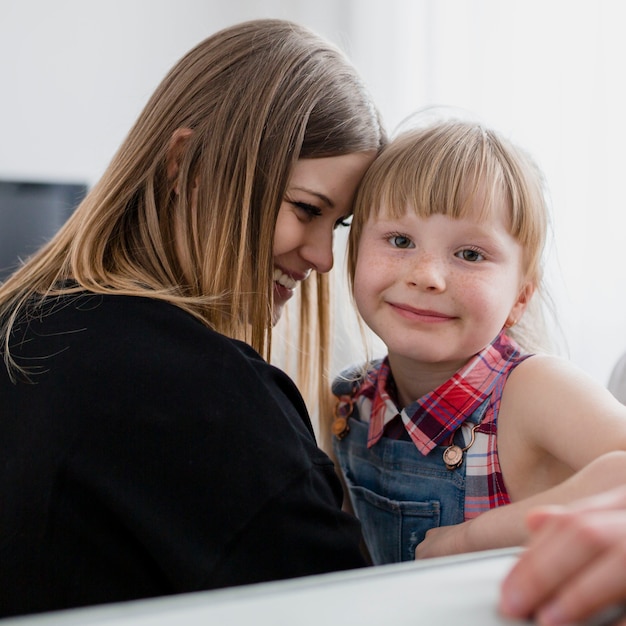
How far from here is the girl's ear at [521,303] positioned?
1.17 m

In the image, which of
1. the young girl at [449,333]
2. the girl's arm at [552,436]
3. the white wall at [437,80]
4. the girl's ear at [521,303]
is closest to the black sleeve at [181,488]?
the girl's arm at [552,436]

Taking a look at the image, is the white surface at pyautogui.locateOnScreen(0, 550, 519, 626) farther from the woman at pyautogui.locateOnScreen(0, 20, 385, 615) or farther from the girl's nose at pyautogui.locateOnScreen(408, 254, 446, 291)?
the girl's nose at pyautogui.locateOnScreen(408, 254, 446, 291)

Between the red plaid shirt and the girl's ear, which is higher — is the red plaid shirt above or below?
below

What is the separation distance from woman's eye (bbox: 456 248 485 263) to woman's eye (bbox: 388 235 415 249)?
2.7 inches

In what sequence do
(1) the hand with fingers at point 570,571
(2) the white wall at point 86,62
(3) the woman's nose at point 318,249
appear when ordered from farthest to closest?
1. (2) the white wall at point 86,62
2. (3) the woman's nose at point 318,249
3. (1) the hand with fingers at point 570,571

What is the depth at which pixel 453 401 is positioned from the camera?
1071 mm

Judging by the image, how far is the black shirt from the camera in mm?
691

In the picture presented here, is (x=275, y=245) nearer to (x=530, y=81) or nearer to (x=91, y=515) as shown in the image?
(x=91, y=515)

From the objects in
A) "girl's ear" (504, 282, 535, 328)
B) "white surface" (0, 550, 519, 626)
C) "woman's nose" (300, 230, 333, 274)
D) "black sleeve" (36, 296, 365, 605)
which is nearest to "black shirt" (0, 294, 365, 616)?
"black sleeve" (36, 296, 365, 605)

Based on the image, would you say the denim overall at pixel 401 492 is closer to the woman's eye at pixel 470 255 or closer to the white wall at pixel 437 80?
the woman's eye at pixel 470 255

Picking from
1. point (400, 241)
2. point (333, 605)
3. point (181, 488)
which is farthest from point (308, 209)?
point (333, 605)

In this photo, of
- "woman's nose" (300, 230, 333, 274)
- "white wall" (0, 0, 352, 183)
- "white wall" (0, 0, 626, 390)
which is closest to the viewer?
"woman's nose" (300, 230, 333, 274)

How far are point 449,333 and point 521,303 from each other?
0.17m

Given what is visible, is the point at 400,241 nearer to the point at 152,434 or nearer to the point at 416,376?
the point at 416,376
